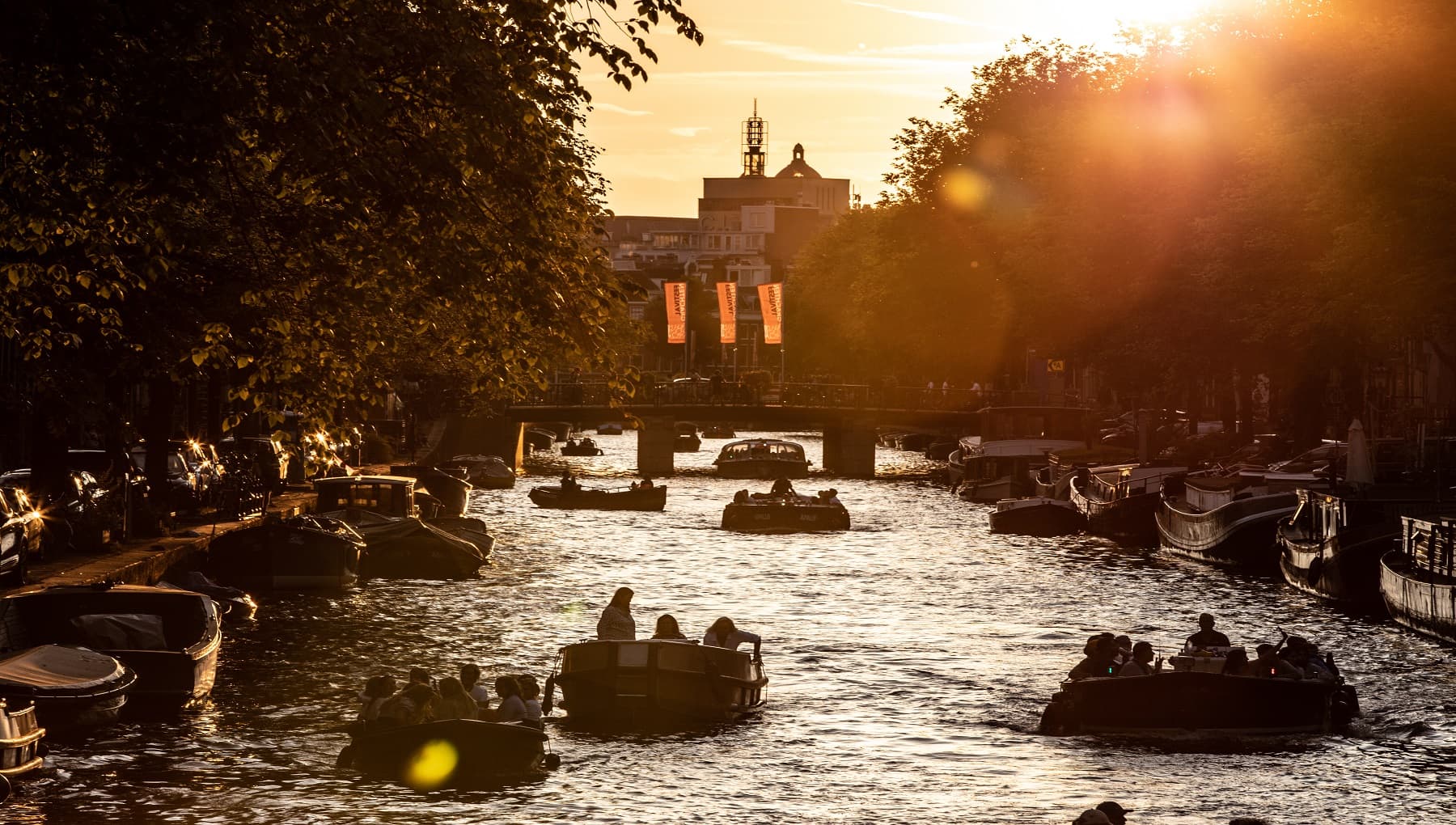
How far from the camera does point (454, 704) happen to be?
2798 cm

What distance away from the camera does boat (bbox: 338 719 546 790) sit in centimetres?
2750

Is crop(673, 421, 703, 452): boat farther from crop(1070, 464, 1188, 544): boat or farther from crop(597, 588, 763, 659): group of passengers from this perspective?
crop(597, 588, 763, 659): group of passengers

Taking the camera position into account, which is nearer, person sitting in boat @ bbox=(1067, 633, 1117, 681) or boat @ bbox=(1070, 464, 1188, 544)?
person sitting in boat @ bbox=(1067, 633, 1117, 681)

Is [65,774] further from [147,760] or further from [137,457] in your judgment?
[137,457]

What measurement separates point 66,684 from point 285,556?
2301 cm

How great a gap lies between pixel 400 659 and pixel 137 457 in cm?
2060

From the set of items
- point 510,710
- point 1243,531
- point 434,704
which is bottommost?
point 510,710

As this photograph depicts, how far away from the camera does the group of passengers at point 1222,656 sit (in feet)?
106

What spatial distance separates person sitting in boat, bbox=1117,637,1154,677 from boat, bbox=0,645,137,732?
50.8 feet

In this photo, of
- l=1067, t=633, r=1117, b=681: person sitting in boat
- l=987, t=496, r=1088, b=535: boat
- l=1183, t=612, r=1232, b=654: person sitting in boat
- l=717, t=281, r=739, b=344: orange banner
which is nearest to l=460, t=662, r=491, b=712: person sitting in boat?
l=1067, t=633, r=1117, b=681: person sitting in boat

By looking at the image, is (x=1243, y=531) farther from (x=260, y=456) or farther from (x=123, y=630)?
(x=123, y=630)

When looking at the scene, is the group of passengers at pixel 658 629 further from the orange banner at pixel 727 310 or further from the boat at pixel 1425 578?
the orange banner at pixel 727 310

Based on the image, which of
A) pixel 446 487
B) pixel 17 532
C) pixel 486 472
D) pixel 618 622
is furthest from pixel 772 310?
pixel 618 622

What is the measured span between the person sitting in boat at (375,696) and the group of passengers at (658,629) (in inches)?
225
